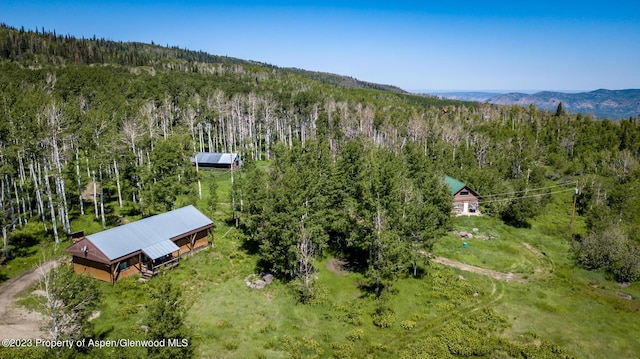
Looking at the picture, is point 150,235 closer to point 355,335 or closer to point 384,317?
point 355,335

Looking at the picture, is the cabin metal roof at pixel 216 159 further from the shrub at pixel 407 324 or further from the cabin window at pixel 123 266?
the shrub at pixel 407 324

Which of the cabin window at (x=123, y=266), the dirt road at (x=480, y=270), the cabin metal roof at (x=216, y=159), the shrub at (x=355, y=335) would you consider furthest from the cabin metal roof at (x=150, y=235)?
the cabin metal roof at (x=216, y=159)

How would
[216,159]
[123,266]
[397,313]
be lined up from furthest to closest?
1. [216,159]
2. [123,266]
3. [397,313]

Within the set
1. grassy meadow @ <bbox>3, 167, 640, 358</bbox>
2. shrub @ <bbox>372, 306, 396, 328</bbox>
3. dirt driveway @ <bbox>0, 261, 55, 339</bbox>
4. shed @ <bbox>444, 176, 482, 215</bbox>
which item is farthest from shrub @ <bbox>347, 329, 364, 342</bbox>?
shed @ <bbox>444, 176, 482, 215</bbox>

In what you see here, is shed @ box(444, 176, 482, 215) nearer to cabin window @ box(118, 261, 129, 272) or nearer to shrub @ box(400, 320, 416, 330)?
shrub @ box(400, 320, 416, 330)

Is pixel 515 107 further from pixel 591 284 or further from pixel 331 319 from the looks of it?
pixel 331 319

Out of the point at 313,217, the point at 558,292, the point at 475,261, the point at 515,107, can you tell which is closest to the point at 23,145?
the point at 313,217

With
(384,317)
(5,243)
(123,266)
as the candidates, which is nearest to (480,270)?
(384,317)
